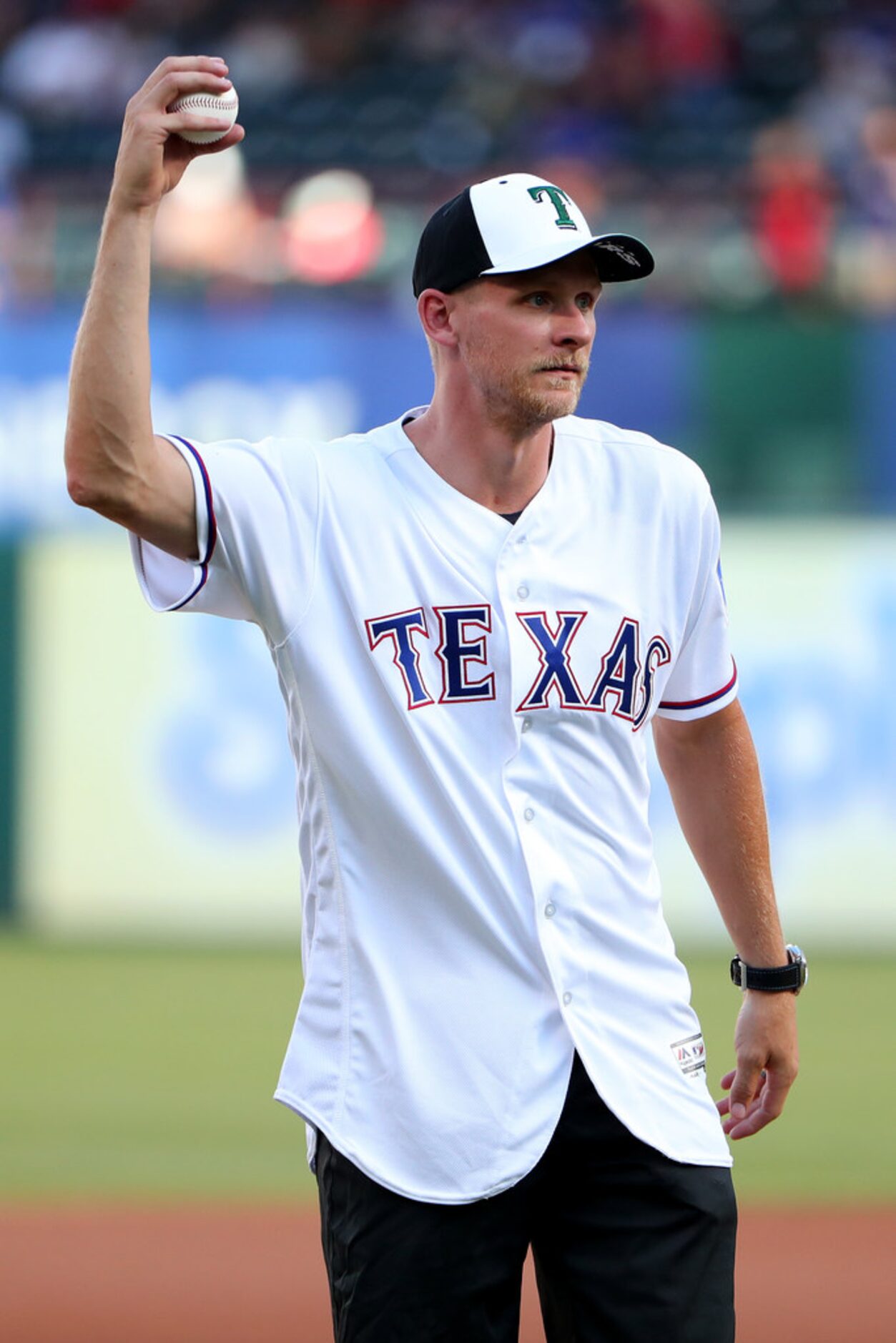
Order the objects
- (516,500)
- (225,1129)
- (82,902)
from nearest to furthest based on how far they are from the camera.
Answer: (516,500), (225,1129), (82,902)

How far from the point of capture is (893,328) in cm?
1237

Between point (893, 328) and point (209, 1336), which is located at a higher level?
point (893, 328)

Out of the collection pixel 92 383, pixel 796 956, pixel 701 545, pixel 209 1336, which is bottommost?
pixel 209 1336

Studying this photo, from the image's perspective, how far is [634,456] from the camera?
3.29m

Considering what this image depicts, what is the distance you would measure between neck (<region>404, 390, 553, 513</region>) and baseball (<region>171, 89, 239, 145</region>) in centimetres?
62

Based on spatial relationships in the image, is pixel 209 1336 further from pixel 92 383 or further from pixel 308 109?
pixel 308 109

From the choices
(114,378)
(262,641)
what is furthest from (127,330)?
(262,641)

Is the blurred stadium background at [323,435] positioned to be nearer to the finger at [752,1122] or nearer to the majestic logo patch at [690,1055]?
the finger at [752,1122]

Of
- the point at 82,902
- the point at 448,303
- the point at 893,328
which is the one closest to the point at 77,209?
the point at 82,902

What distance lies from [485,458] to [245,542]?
1.51 ft

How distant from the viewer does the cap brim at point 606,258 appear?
10.0 ft

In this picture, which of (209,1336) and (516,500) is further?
(209,1336)

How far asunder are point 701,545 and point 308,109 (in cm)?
1226

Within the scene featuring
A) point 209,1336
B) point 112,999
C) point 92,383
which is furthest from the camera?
point 112,999
